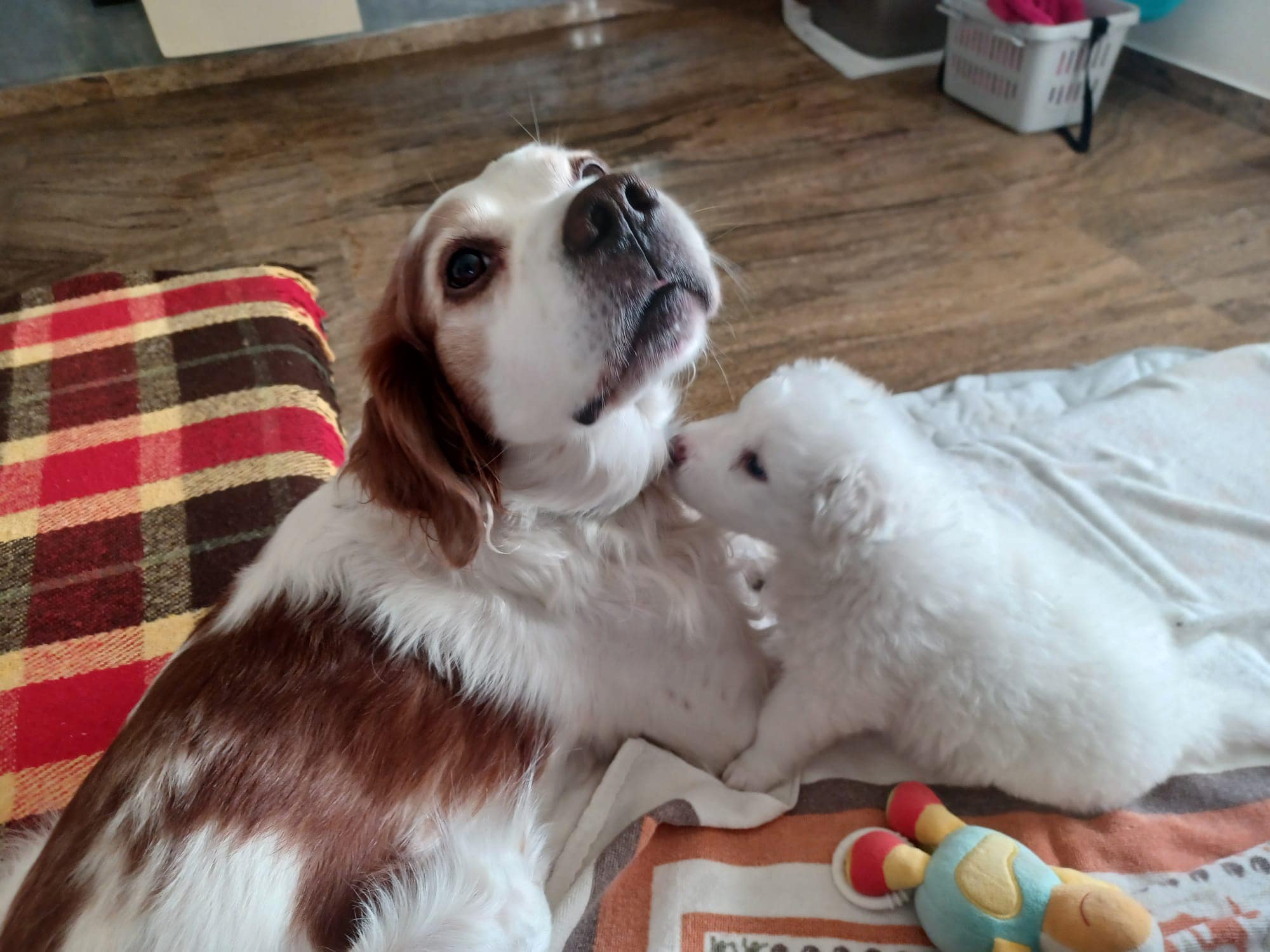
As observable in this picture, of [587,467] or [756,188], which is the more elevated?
[587,467]

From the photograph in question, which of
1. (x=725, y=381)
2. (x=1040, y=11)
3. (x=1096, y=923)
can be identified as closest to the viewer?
(x=1096, y=923)

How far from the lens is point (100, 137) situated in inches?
159

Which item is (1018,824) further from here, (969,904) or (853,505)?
(853,505)

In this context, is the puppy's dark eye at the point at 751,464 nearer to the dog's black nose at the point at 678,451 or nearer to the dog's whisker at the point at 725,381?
the dog's black nose at the point at 678,451

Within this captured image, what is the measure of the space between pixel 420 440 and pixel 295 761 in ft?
1.29

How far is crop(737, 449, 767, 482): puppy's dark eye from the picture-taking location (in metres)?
1.27

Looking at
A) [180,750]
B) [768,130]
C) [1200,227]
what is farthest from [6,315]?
[1200,227]

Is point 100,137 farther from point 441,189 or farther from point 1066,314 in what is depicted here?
point 1066,314

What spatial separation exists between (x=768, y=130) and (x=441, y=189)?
1.26 metres

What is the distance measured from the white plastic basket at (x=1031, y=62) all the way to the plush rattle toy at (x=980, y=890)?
8.87ft

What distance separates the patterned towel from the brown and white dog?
9 cm

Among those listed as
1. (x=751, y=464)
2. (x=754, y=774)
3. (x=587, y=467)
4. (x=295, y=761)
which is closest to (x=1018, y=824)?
(x=754, y=774)

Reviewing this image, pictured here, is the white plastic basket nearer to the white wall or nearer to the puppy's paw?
the white wall

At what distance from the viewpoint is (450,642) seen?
1.13m
